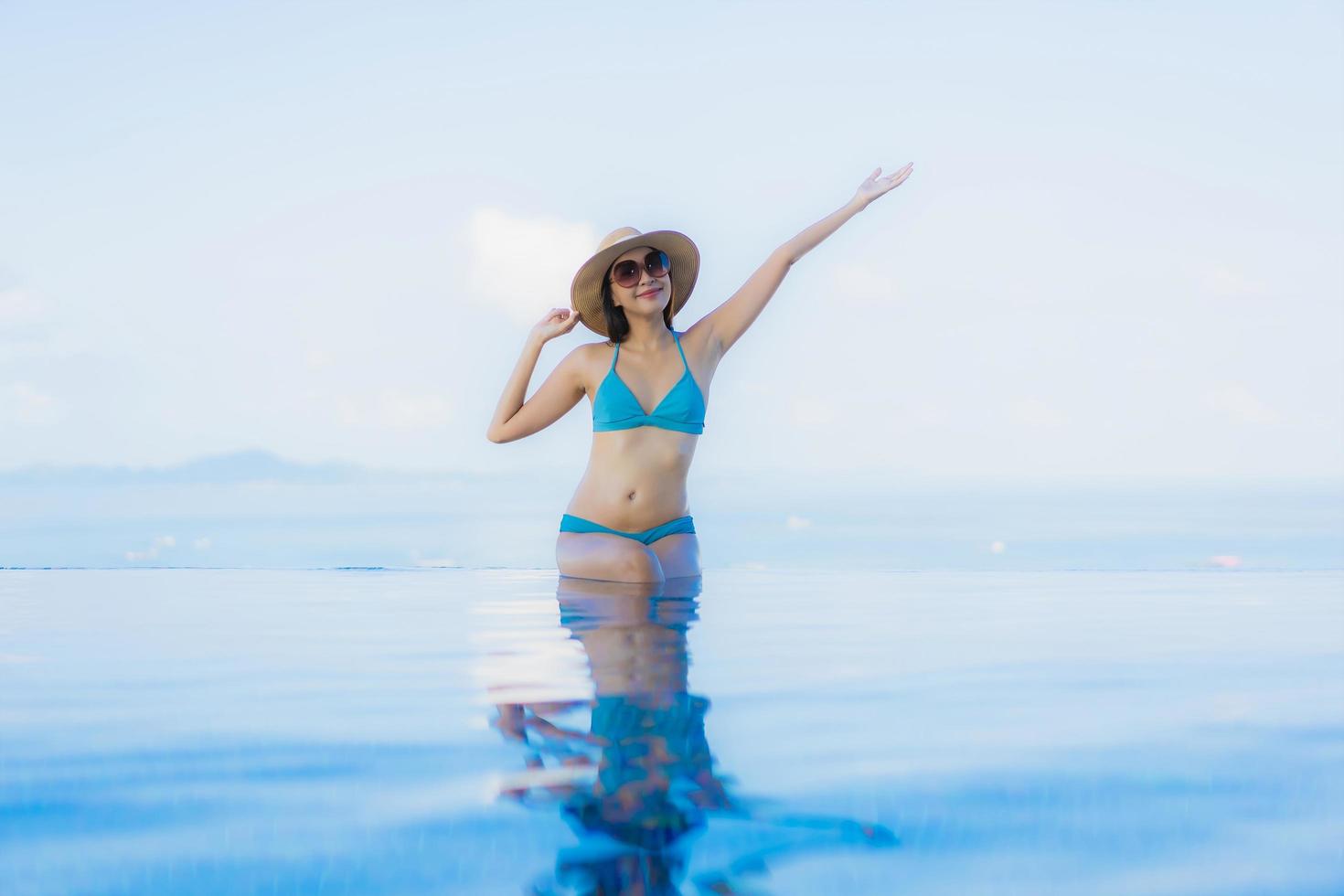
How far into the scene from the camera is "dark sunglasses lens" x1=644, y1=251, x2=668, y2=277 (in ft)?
12.8

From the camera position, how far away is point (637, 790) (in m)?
0.99

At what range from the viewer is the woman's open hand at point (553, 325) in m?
3.87

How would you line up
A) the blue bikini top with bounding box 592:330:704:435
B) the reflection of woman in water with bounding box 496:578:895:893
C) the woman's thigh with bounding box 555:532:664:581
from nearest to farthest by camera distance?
the reflection of woman in water with bounding box 496:578:895:893 → the woman's thigh with bounding box 555:532:664:581 → the blue bikini top with bounding box 592:330:704:435

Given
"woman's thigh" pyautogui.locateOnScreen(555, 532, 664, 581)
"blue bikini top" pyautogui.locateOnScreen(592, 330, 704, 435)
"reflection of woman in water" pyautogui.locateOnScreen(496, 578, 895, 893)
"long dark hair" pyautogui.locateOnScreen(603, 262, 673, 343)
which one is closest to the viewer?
"reflection of woman in water" pyautogui.locateOnScreen(496, 578, 895, 893)

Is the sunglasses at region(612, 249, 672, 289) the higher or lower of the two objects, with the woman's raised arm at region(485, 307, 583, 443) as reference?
higher

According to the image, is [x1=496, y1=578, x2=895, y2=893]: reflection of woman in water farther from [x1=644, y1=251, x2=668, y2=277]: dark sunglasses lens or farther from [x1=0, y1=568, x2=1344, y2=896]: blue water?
[x1=644, y1=251, x2=668, y2=277]: dark sunglasses lens

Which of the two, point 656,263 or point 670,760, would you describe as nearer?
point 670,760

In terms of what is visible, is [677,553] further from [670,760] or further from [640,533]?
[670,760]

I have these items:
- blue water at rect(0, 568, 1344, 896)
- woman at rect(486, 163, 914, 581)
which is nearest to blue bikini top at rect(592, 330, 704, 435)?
woman at rect(486, 163, 914, 581)

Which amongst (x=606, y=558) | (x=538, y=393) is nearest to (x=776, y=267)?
(x=538, y=393)

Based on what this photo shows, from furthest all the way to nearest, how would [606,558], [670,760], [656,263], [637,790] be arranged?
[656,263] → [606,558] → [670,760] → [637,790]

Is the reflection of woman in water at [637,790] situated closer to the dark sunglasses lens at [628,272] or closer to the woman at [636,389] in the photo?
the woman at [636,389]

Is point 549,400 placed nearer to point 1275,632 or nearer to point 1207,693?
point 1275,632

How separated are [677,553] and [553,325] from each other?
2.96 ft
